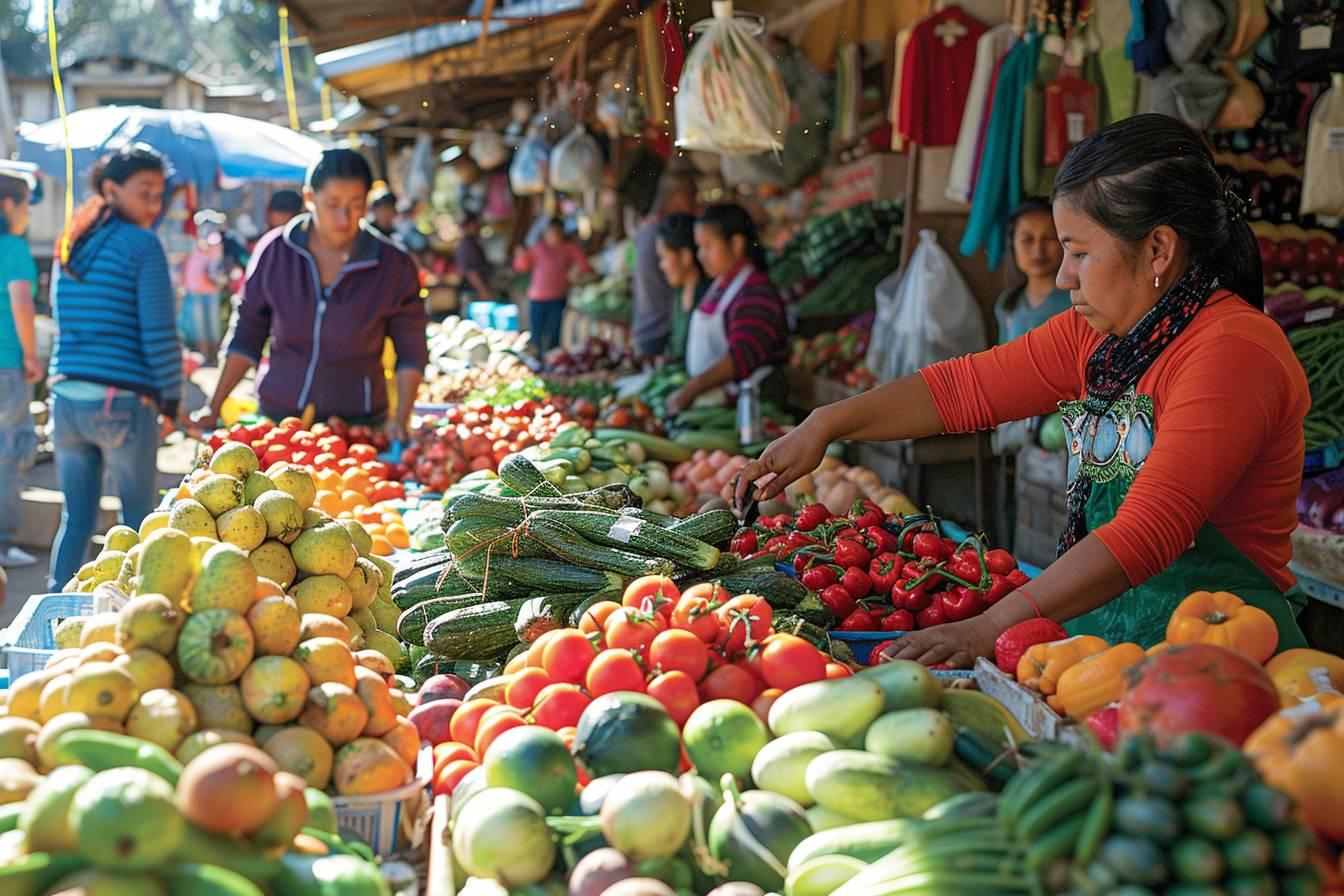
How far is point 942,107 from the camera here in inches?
267

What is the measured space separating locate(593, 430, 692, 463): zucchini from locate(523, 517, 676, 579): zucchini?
260cm

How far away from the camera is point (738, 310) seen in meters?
6.67

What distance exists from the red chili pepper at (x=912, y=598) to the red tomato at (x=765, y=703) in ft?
3.56

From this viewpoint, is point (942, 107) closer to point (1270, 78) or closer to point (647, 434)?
point (1270, 78)

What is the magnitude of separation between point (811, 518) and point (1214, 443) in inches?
59.9

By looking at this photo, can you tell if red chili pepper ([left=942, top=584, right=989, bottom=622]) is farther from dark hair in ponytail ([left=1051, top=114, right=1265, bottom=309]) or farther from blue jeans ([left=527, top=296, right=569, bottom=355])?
blue jeans ([left=527, top=296, right=569, bottom=355])

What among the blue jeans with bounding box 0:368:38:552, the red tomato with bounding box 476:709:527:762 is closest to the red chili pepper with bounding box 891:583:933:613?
the red tomato with bounding box 476:709:527:762

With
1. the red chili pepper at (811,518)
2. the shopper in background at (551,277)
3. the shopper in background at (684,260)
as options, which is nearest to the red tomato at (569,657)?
the red chili pepper at (811,518)

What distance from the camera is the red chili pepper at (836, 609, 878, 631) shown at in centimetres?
300

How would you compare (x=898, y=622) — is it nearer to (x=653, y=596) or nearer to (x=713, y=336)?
(x=653, y=596)

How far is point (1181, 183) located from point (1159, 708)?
134cm

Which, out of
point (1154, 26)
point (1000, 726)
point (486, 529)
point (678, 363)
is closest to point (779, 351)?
point (678, 363)

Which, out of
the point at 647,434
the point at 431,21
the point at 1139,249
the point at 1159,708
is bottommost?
the point at 647,434

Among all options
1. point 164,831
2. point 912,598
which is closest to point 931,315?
point 912,598
